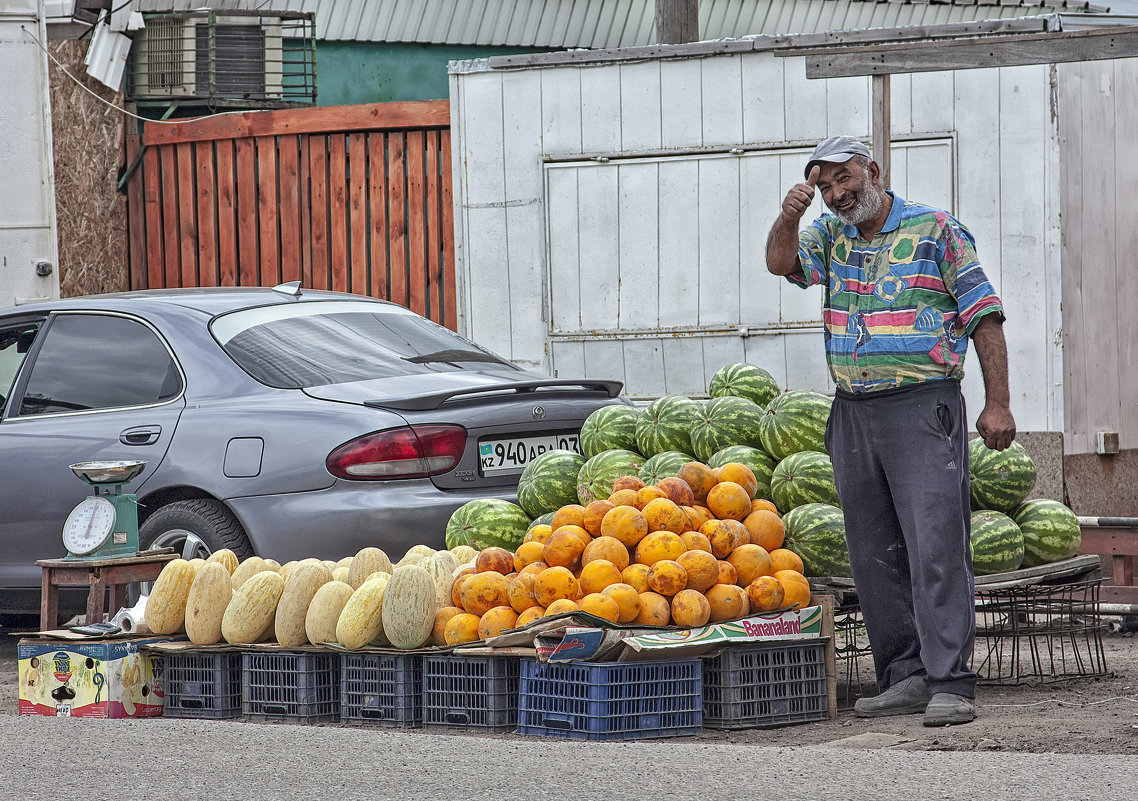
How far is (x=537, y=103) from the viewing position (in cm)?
1173

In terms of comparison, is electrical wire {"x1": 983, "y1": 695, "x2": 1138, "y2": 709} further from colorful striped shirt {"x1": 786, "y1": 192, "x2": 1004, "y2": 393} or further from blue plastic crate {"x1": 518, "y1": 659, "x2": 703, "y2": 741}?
colorful striped shirt {"x1": 786, "y1": 192, "x2": 1004, "y2": 393}

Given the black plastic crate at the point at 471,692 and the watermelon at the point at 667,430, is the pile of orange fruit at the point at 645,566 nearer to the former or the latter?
the black plastic crate at the point at 471,692

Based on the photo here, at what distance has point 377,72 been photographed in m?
16.6

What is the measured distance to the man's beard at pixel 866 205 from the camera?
5.94 m

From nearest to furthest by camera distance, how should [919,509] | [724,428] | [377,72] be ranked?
[919,509], [724,428], [377,72]

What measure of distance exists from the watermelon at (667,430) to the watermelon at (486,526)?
692 mm

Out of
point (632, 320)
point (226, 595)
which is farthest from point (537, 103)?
point (226, 595)

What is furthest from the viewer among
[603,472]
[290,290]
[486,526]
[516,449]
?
[290,290]

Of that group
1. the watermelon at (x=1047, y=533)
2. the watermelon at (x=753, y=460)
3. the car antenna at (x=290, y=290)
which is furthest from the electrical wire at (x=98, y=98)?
the watermelon at (x=1047, y=533)

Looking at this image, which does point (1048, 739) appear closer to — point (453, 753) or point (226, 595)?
point (453, 753)

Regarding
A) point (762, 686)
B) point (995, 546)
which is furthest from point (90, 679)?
point (995, 546)

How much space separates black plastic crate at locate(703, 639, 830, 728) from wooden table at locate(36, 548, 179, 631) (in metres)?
2.57

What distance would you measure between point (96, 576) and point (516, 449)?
202cm

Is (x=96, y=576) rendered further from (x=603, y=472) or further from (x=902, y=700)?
(x=902, y=700)
